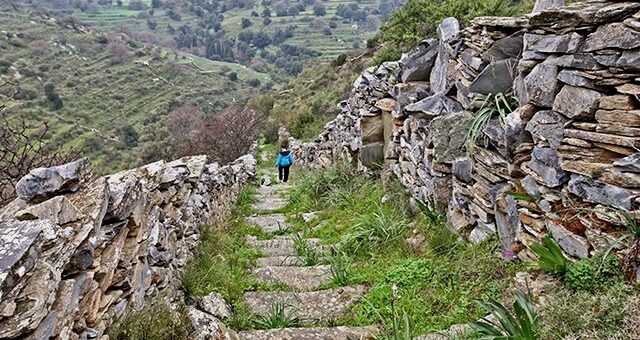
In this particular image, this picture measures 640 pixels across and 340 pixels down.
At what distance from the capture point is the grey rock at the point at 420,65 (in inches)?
285

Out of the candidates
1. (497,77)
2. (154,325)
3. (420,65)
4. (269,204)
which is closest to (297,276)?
(154,325)

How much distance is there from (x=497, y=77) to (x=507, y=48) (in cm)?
30

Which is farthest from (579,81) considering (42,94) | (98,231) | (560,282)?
(42,94)

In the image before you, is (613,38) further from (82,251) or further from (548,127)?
(82,251)

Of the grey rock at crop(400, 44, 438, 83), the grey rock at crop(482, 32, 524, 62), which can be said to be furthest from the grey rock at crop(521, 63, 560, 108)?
the grey rock at crop(400, 44, 438, 83)

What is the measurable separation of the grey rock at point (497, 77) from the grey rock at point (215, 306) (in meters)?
3.34

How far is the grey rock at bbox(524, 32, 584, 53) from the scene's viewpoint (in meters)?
3.73

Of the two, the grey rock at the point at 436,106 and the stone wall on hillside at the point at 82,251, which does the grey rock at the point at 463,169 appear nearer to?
the grey rock at the point at 436,106

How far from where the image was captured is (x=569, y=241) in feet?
12.3

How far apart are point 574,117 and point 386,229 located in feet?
9.49

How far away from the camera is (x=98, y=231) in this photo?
3051 mm

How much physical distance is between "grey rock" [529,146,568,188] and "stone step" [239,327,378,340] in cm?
187

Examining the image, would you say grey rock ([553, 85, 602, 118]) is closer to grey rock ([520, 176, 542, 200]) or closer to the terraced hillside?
grey rock ([520, 176, 542, 200])

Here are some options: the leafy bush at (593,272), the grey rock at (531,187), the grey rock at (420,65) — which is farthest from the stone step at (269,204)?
the leafy bush at (593,272)
